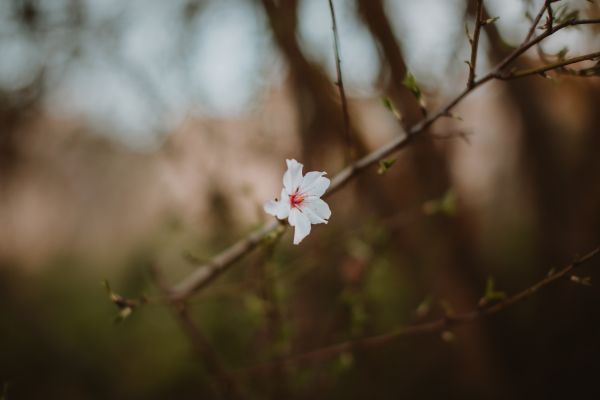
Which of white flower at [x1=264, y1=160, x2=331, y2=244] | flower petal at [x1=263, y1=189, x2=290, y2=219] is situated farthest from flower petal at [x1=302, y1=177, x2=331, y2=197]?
flower petal at [x1=263, y1=189, x2=290, y2=219]

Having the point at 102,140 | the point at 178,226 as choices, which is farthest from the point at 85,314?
the point at 178,226

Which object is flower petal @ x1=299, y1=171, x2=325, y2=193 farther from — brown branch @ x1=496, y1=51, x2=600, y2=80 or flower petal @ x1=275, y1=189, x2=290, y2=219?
brown branch @ x1=496, y1=51, x2=600, y2=80

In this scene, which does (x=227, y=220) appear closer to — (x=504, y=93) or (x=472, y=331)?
(x=472, y=331)

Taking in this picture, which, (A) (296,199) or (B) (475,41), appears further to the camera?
(A) (296,199)

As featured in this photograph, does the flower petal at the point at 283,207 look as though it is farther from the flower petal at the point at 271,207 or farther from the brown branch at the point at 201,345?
the brown branch at the point at 201,345

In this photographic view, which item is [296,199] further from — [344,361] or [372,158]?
[344,361]

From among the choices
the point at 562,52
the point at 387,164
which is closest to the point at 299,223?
the point at 387,164

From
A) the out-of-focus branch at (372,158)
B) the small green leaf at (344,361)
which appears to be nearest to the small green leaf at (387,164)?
the out-of-focus branch at (372,158)
